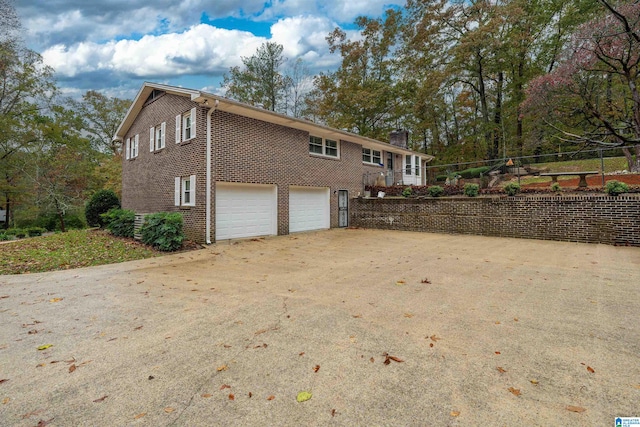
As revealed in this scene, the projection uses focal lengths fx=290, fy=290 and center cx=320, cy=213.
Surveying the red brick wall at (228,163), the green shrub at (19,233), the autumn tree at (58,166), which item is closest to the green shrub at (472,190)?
the red brick wall at (228,163)

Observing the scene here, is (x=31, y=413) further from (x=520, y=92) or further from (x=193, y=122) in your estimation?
(x=520, y=92)

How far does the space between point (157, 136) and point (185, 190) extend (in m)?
4.09

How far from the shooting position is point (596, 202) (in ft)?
29.3

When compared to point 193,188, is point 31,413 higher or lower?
lower

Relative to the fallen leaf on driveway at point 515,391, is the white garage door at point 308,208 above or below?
above

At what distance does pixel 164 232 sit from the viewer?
878 centimetres

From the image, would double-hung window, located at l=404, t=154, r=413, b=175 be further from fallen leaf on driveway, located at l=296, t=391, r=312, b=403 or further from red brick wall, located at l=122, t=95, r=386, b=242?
fallen leaf on driveway, located at l=296, t=391, r=312, b=403

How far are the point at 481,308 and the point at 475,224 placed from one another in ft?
28.2

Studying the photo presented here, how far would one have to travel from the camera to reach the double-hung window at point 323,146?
13.5 meters

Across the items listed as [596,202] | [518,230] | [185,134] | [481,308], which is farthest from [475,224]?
[185,134]

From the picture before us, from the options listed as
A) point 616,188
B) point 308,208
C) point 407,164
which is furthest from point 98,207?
point 616,188

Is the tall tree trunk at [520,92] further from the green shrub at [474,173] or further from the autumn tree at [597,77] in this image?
the autumn tree at [597,77]

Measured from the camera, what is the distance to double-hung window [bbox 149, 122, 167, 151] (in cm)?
1230

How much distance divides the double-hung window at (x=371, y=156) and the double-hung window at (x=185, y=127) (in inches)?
377
